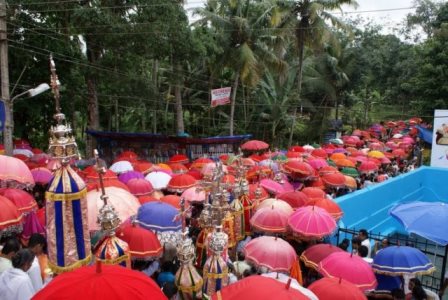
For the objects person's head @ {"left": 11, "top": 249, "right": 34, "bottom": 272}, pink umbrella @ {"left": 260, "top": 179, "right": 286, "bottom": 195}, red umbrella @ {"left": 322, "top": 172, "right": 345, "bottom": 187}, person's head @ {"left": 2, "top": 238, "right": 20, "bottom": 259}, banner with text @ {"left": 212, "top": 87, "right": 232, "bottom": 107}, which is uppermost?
banner with text @ {"left": 212, "top": 87, "right": 232, "bottom": 107}

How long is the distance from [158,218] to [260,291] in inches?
135

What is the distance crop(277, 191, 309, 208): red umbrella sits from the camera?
895cm

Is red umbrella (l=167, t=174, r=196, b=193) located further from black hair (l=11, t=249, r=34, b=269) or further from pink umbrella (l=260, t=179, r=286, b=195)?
black hair (l=11, t=249, r=34, b=269)

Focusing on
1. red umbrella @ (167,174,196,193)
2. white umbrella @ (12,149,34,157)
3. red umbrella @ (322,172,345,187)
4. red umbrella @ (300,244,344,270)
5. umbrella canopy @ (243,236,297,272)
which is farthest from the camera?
white umbrella @ (12,149,34,157)

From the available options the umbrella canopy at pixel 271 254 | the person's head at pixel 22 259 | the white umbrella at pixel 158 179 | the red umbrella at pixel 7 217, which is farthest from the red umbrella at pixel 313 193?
the person's head at pixel 22 259

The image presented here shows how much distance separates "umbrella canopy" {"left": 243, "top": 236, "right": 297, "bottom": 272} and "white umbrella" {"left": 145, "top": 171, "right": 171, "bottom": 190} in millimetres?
4888

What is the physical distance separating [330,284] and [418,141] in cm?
2622

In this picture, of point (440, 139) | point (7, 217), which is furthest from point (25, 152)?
point (440, 139)

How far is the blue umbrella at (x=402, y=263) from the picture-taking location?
579 centimetres

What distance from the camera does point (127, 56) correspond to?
18.4 metres

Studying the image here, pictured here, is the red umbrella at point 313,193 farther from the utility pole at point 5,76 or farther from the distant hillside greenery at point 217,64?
the distant hillside greenery at point 217,64

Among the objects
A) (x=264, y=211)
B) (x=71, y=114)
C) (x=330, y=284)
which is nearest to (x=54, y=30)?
(x=71, y=114)

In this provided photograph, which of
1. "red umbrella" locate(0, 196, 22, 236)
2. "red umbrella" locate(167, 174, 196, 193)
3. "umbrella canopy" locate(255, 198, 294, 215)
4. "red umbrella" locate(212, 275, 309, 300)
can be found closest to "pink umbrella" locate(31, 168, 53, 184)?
"red umbrella" locate(167, 174, 196, 193)

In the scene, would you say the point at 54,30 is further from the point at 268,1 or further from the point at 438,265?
the point at 438,265
